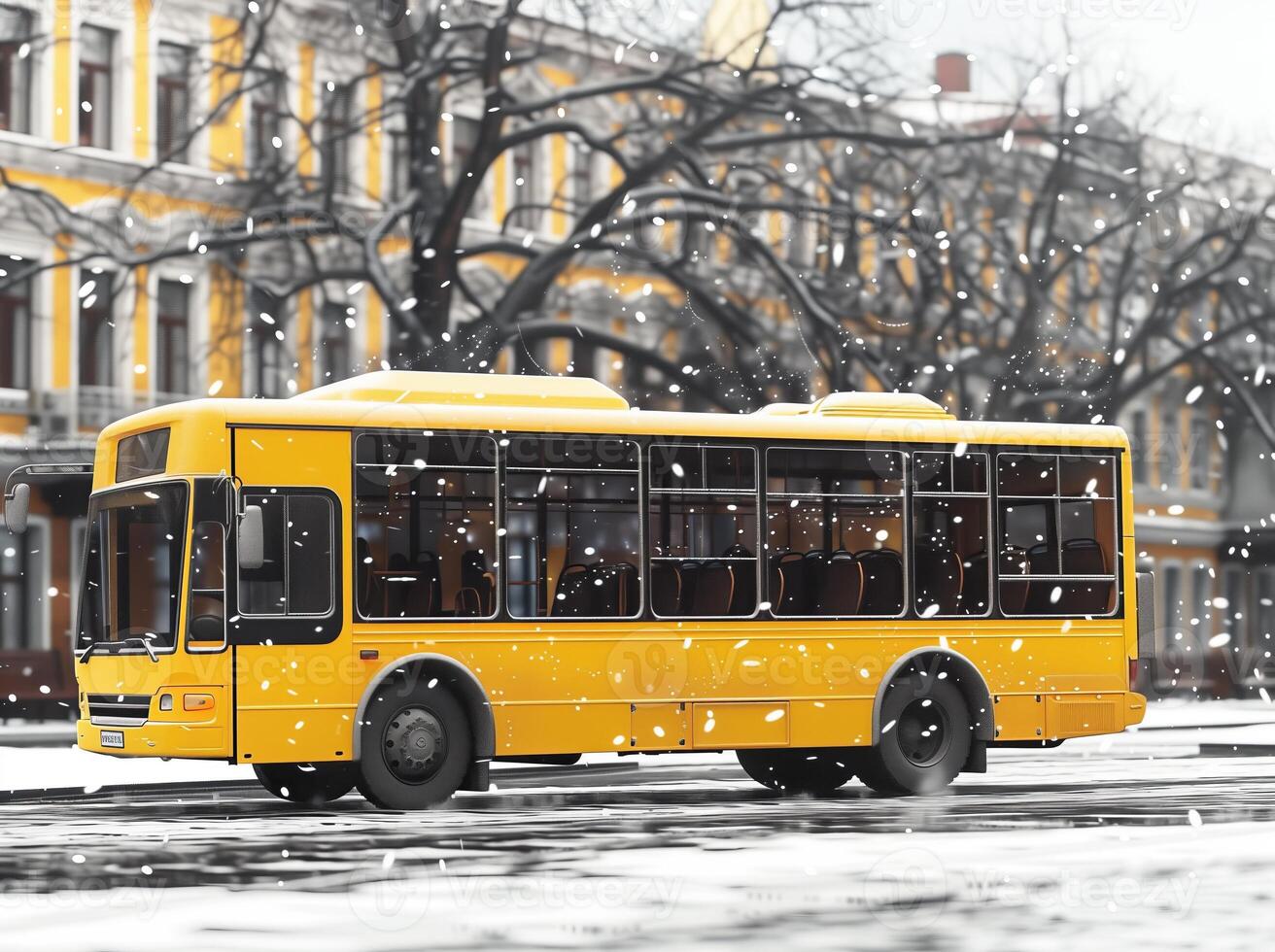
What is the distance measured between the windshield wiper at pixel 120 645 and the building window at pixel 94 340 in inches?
695

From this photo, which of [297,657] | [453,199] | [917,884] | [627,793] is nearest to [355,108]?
[453,199]

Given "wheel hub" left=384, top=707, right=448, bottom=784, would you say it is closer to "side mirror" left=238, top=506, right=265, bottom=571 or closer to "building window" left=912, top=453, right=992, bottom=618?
"side mirror" left=238, top=506, right=265, bottom=571

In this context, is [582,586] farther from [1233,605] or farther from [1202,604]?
[1233,605]

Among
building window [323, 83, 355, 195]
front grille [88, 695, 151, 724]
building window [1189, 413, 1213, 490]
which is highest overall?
building window [323, 83, 355, 195]

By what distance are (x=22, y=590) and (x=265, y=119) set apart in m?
7.35

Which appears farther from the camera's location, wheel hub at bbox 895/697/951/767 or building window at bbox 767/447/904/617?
wheel hub at bbox 895/697/951/767

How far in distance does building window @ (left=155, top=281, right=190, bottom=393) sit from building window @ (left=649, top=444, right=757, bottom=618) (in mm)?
18920

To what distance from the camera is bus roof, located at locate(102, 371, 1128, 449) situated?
621 inches

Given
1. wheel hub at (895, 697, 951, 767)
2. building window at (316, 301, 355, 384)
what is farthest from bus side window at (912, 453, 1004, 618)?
building window at (316, 301, 355, 384)

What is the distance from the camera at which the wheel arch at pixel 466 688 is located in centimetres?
1582

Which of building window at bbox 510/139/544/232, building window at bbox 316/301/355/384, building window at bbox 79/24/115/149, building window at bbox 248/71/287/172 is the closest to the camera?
building window at bbox 248/71/287/172

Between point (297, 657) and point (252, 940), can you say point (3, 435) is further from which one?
point (252, 940)

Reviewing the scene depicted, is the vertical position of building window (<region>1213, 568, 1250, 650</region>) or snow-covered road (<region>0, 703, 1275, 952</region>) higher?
building window (<region>1213, 568, 1250, 650</region>)

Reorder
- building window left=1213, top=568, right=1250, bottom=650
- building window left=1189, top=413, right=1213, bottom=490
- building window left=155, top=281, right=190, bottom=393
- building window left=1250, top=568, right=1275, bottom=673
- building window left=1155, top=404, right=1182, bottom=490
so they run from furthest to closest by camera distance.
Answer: building window left=1213, top=568, right=1250, bottom=650
building window left=1250, top=568, right=1275, bottom=673
building window left=1189, top=413, right=1213, bottom=490
building window left=1155, top=404, right=1182, bottom=490
building window left=155, top=281, right=190, bottom=393
